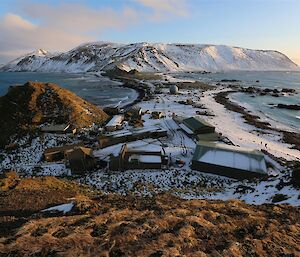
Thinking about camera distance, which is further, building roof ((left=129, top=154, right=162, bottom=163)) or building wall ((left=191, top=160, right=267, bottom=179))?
building roof ((left=129, top=154, right=162, bottom=163))

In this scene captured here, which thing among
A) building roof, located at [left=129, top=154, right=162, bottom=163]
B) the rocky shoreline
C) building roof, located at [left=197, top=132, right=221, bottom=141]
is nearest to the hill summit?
building roof, located at [left=129, top=154, right=162, bottom=163]

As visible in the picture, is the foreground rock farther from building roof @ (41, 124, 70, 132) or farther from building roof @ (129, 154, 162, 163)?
building roof @ (41, 124, 70, 132)

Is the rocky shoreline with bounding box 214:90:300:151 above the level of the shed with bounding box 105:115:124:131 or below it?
below

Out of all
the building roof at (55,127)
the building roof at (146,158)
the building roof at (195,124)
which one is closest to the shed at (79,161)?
the building roof at (146,158)

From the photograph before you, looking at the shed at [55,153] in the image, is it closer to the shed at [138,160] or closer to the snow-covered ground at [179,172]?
the snow-covered ground at [179,172]

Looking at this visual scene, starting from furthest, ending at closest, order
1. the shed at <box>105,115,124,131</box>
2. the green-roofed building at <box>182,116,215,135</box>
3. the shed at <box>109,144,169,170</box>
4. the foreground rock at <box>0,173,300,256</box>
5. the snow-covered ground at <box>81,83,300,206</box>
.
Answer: the shed at <box>105,115,124,131</box>, the green-roofed building at <box>182,116,215,135</box>, the shed at <box>109,144,169,170</box>, the snow-covered ground at <box>81,83,300,206</box>, the foreground rock at <box>0,173,300,256</box>

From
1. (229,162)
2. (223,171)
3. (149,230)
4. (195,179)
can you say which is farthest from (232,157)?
(149,230)

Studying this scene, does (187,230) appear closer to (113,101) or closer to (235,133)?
(235,133)
